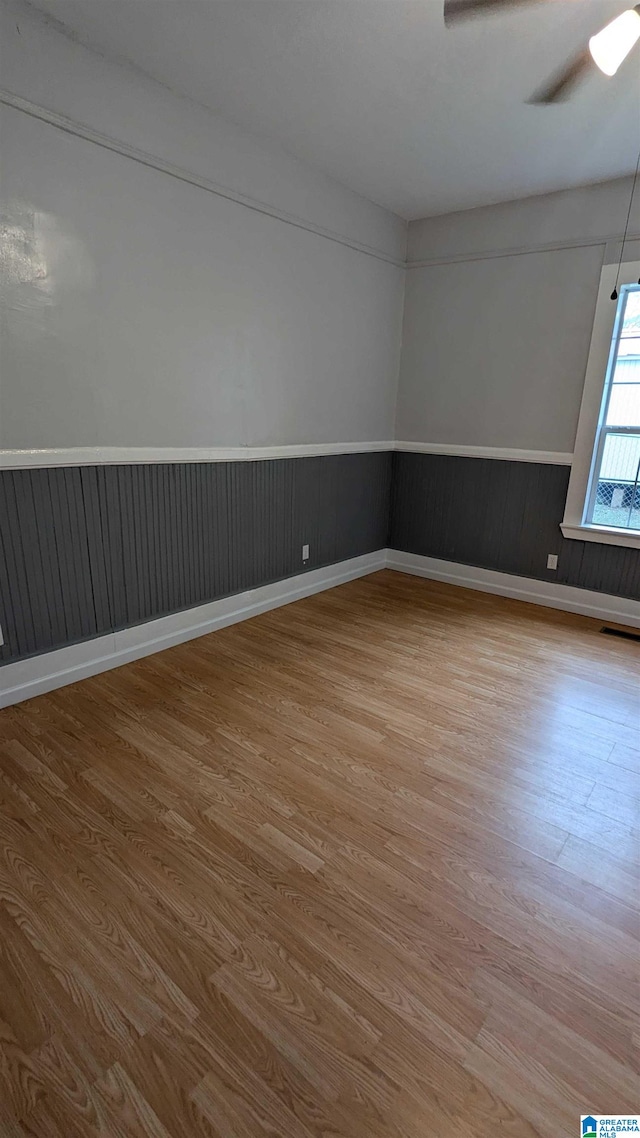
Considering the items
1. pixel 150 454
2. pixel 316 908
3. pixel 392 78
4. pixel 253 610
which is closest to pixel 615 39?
pixel 392 78

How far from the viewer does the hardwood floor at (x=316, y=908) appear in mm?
1110

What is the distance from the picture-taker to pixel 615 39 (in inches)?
65.6

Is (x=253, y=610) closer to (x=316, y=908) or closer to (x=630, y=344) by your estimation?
(x=316, y=908)

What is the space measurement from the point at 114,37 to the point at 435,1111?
3.54 meters

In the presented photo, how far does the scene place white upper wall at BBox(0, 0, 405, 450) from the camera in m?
2.17

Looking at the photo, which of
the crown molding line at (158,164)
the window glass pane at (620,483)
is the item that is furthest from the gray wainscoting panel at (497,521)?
the crown molding line at (158,164)

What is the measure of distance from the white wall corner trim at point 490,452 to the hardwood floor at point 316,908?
5.66 feet

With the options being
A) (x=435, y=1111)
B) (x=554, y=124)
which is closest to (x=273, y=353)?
(x=554, y=124)

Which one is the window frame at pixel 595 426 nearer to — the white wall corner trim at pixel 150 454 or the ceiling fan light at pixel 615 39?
the white wall corner trim at pixel 150 454

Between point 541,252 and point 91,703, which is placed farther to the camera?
point 541,252

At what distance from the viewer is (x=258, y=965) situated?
4.44 ft

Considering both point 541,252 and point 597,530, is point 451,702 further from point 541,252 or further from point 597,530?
point 541,252

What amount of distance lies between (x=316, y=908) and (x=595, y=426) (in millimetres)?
3366

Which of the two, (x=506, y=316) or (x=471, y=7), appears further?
(x=506, y=316)
